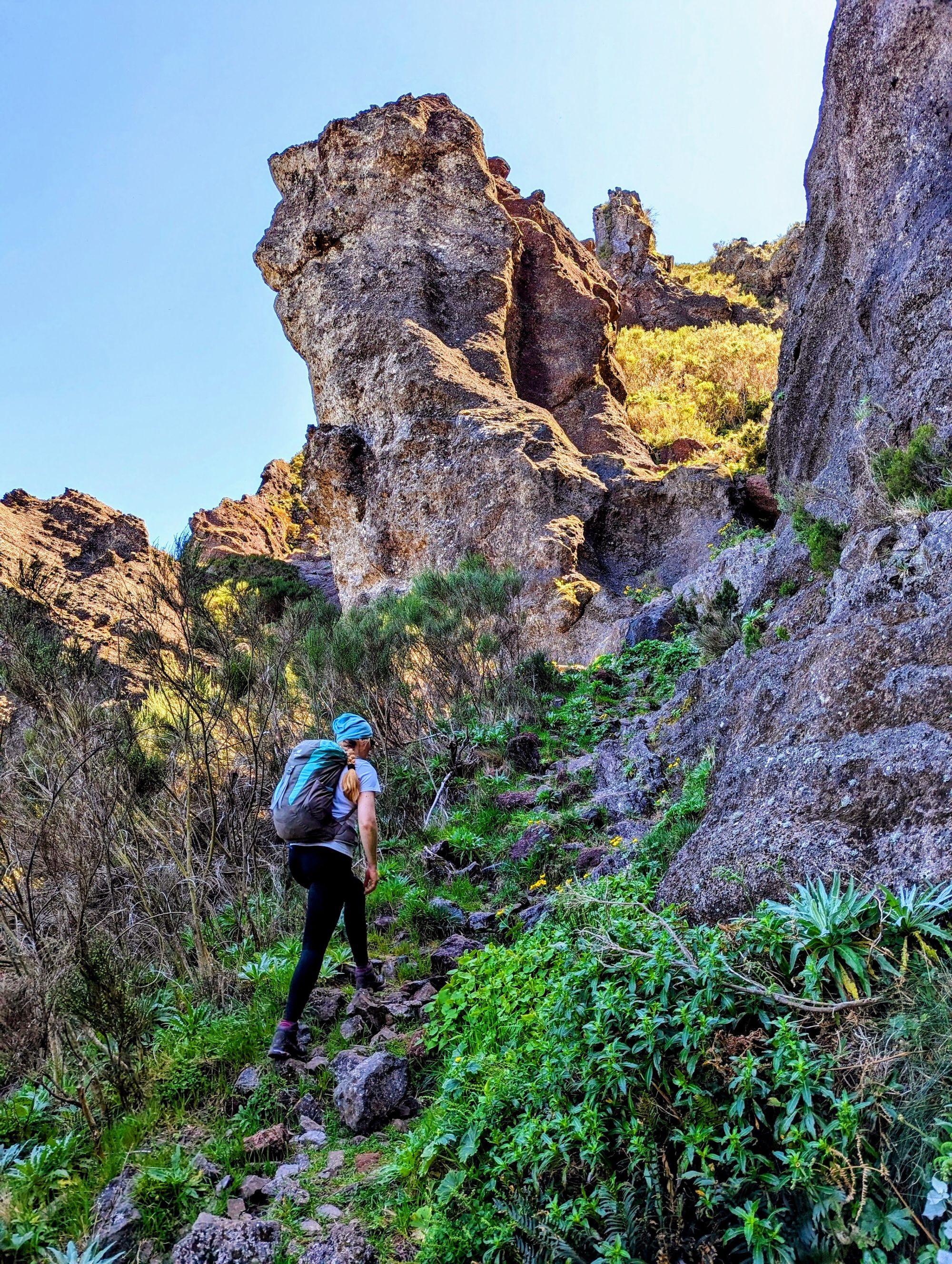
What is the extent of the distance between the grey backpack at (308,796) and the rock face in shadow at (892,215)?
454 centimetres

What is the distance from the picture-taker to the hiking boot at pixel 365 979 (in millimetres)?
4477

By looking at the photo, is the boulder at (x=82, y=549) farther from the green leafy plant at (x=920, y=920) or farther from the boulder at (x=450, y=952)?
the green leafy plant at (x=920, y=920)

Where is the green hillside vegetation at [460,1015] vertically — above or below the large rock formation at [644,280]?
below

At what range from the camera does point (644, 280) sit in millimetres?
36875

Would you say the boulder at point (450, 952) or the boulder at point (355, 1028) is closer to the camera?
the boulder at point (355, 1028)

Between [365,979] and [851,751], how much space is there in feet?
9.65

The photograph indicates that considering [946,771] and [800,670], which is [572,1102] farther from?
[800,670]

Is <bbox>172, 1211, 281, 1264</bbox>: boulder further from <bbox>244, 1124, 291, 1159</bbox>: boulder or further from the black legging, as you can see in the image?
the black legging

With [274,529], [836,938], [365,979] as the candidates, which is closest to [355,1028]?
[365,979]

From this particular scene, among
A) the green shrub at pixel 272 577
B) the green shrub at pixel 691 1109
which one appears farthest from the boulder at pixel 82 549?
the green shrub at pixel 691 1109

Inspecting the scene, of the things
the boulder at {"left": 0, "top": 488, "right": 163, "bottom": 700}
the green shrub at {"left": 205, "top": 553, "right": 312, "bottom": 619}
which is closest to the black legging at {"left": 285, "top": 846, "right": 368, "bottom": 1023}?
the boulder at {"left": 0, "top": 488, "right": 163, "bottom": 700}

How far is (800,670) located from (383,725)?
6.20m

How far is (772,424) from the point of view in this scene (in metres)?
11.2

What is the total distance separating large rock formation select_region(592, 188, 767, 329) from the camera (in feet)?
115
